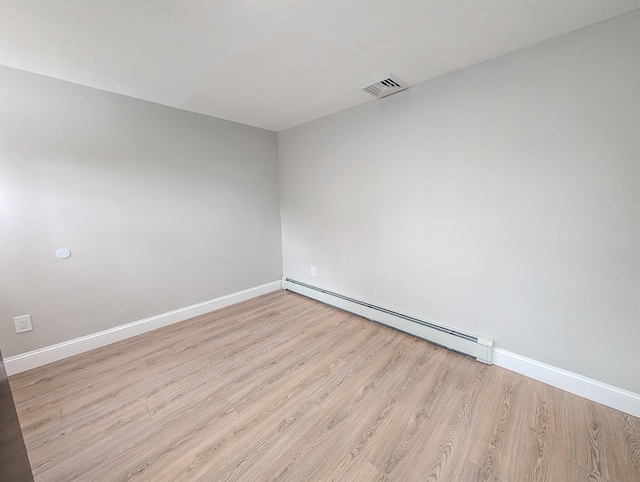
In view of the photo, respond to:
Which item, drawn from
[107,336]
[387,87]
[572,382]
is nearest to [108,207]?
[107,336]

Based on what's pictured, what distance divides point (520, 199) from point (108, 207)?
350 cm

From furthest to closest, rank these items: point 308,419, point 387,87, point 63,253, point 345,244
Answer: point 345,244 < point 387,87 < point 63,253 < point 308,419

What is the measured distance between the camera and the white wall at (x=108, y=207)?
6.34 feet

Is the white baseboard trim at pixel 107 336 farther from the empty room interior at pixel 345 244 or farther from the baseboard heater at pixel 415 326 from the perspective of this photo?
the baseboard heater at pixel 415 326

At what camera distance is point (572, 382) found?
1.69 meters

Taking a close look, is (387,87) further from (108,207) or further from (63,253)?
(63,253)

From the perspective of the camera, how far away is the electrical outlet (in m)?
1.96

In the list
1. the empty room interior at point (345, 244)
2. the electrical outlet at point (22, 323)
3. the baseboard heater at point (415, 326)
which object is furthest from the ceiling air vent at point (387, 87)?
the electrical outlet at point (22, 323)

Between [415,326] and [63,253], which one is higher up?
[63,253]

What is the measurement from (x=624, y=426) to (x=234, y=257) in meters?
3.55

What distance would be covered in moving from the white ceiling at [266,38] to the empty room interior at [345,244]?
0.02 m

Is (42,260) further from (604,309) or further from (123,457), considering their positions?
(604,309)

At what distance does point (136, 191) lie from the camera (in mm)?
2447

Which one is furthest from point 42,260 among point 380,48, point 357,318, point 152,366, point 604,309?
point 604,309
